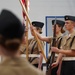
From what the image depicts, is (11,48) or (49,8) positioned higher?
(49,8)

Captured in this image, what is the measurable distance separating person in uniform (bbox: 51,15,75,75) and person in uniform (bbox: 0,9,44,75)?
2.17 meters

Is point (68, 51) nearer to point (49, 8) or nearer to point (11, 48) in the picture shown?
point (11, 48)

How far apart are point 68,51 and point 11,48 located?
87.9 inches

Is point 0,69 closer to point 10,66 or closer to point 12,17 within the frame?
point 10,66

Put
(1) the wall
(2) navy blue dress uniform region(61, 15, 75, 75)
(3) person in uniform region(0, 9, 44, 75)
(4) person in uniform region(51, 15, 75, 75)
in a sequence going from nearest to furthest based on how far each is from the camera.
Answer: (3) person in uniform region(0, 9, 44, 75), (4) person in uniform region(51, 15, 75, 75), (2) navy blue dress uniform region(61, 15, 75, 75), (1) the wall

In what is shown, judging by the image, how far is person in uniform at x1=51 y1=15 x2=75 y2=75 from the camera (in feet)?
11.2

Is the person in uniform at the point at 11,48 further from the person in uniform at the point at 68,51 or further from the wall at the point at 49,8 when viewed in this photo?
the wall at the point at 49,8

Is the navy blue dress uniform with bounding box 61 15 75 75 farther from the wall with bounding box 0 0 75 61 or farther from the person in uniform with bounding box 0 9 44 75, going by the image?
the wall with bounding box 0 0 75 61

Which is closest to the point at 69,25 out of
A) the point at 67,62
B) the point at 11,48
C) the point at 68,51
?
the point at 68,51

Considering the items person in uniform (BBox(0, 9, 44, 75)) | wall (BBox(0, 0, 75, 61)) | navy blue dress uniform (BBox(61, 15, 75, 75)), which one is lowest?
navy blue dress uniform (BBox(61, 15, 75, 75))

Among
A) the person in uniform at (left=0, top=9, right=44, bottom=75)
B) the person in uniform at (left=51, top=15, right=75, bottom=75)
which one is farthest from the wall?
the person in uniform at (left=0, top=9, right=44, bottom=75)

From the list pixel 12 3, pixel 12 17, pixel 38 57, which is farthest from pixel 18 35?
pixel 12 3

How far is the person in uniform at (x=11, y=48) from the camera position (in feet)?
4.02

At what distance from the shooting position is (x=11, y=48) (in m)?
1.23
